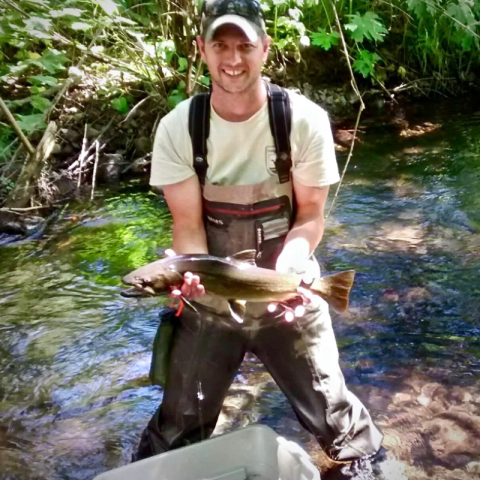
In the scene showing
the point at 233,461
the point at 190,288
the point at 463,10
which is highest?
the point at 463,10

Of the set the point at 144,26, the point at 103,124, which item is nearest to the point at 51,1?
the point at 144,26

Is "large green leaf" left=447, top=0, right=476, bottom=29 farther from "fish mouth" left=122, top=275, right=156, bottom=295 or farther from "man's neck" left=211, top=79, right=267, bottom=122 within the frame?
"fish mouth" left=122, top=275, right=156, bottom=295

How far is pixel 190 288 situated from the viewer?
2.68 metres

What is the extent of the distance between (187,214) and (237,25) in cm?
94

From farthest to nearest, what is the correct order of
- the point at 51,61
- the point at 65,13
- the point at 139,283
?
1. the point at 51,61
2. the point at 65,13
3. the point at 139,283

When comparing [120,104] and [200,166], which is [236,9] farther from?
[120,104]

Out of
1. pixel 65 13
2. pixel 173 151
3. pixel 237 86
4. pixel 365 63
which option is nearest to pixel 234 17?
pixel 237 86

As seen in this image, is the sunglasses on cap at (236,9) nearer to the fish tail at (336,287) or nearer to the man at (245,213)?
the man at (245,213)

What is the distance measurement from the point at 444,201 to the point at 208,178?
16.5 ft

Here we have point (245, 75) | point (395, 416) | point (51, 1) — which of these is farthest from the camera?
point (51, 1)

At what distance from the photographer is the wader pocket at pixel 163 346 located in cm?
295

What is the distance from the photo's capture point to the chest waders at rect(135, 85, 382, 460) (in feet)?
9.37

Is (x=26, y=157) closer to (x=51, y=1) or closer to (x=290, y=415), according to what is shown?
(x=51, y=1)

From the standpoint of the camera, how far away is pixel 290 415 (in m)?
3.87
